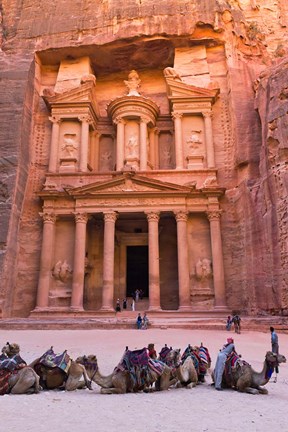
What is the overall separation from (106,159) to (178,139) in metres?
5.85

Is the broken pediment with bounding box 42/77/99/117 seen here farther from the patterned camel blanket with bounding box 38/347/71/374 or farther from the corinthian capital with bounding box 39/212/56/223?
the patterned camel blanket with bounding box 38/347/71/374

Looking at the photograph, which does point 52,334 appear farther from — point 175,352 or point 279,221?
point 279,221

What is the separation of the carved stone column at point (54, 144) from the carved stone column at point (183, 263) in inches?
357

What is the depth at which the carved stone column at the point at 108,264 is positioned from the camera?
2181 centimetres

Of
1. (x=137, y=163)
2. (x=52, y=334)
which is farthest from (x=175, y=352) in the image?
(x=137, y=163)

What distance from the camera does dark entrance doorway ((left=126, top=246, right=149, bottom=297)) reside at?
27681mm

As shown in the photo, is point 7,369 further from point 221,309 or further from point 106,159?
point 106,159

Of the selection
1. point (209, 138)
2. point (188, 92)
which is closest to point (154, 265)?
point (209, 138)

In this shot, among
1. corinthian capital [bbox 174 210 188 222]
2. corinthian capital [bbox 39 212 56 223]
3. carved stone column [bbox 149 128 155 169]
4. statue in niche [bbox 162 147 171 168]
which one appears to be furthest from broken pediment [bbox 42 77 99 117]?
corinthian capital [bbox 174 210 188 222]

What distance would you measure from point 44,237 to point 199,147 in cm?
1188

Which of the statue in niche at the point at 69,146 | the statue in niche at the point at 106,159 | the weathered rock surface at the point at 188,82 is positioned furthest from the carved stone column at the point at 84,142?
the weathered rock surface at the point at 188,82

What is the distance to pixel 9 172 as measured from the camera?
23.0 metres

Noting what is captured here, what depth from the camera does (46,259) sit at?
75.4 feet

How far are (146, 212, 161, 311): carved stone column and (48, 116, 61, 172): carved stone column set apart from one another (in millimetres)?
7528
